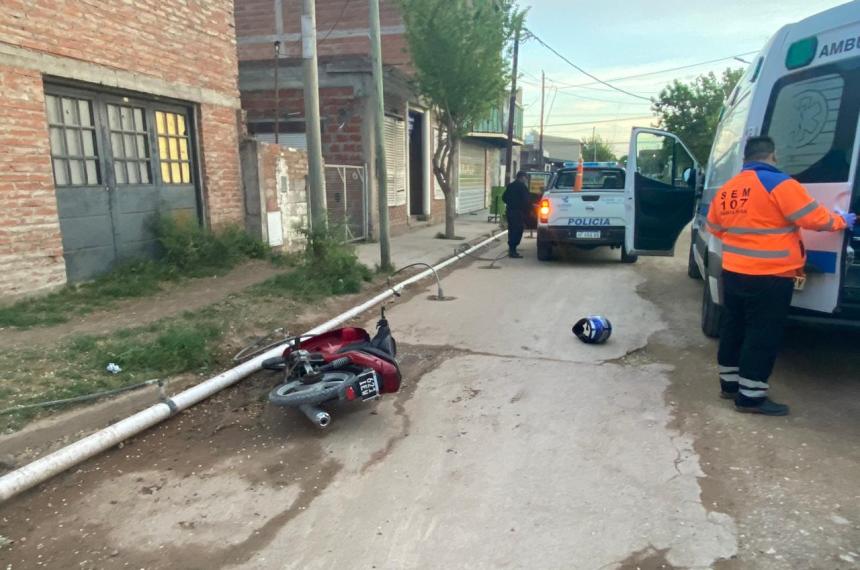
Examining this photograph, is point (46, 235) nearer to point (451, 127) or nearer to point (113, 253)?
point (113, 253)

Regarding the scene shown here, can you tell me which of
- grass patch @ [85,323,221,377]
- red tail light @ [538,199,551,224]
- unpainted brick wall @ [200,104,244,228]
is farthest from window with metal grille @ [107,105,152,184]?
red tail light @ [538,199,551,224]

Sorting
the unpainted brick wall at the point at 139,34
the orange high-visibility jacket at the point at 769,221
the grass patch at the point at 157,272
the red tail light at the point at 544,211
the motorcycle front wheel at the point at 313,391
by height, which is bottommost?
the motorcycle front wheel at the point at 313,391

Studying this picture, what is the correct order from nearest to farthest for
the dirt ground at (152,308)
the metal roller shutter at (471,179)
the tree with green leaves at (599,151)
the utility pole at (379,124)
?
1. the dirt ground at (152,308)
2. the utility pole at (379,124)
3. the metal roller shutter at (471,179)
4. the tree with green leaves at (599,151)

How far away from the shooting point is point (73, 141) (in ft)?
25.1

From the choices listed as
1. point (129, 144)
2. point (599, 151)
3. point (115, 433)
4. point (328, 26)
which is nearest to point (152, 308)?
point (129, 144)

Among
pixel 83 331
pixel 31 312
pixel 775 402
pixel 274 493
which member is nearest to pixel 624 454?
pixel 775 402

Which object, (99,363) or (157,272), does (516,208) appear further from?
(99,363)

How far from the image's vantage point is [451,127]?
15.2 metres

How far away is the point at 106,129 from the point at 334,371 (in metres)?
5.85

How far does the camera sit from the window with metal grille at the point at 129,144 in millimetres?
8305

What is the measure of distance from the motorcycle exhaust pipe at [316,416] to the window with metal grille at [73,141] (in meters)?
5.30

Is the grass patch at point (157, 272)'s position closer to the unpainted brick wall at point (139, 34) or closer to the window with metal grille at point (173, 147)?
the window with metal grille at point (173, 147)

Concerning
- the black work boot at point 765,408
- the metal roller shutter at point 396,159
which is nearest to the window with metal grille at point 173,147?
the metal roller shutter at point 396,159

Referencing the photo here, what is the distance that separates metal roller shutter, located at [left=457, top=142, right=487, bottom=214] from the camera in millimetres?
24703
